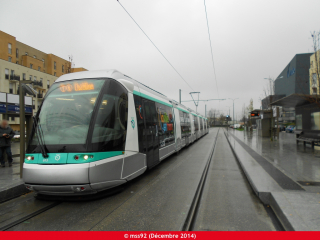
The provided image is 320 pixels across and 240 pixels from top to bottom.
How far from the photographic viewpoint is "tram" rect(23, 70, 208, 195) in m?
4.57

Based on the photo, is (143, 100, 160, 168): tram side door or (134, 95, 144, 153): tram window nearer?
(134, 95, 144, 153): tram window

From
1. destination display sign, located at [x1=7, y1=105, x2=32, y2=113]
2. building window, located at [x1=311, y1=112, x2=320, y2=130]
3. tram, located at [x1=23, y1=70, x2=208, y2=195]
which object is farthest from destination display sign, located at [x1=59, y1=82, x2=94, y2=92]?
building window, located at [x1=311, y1=112, x2=320, y2=130]

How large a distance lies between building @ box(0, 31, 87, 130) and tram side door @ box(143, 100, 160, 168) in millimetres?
22361

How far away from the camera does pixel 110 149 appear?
5.07m

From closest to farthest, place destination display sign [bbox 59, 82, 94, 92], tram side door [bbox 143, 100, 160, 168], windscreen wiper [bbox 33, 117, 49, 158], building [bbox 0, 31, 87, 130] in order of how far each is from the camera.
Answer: windscreen wiper [bbox 33, 117, 49, 158] < destination display sign [bbox 59, 82, 94, 92] < tram side door [bbox 143, 100, 160, 168] < building [bbox 0, 31, 87, 130]

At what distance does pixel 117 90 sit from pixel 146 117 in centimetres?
199

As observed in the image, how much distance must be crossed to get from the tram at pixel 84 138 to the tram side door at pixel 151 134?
2.47ft

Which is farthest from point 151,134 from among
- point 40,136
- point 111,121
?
point 40,136

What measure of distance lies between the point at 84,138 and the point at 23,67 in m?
37.5

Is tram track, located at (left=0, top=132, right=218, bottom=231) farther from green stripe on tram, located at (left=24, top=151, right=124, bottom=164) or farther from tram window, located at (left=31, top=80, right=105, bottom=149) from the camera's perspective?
tram window, located at (left=31, top=80, right=105, bottom=149)

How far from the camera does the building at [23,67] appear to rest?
33425 mm

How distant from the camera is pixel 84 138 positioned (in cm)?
476

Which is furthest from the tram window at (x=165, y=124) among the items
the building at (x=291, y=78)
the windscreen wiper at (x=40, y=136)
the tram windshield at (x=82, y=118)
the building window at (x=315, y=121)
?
the building at (x=291, y=78)

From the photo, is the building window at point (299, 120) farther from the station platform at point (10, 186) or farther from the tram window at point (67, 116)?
the station platform at point (10, 186)
